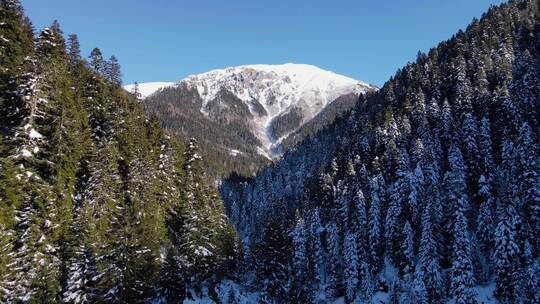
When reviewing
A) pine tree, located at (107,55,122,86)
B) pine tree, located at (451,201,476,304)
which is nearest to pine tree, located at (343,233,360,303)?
pine tree, located at (451,201,476,304)

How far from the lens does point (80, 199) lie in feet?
147

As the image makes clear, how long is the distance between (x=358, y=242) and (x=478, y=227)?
2091cm

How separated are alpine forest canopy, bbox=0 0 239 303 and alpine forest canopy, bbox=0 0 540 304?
7.3 inches

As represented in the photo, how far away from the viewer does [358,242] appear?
3110 inches

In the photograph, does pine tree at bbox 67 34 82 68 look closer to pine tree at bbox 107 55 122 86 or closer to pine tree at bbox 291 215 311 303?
pine tree at bbox 107 55 122 86

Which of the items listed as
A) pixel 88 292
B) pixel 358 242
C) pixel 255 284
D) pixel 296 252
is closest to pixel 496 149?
pixel 358 242

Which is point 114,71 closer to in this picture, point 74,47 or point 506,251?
point 74,47

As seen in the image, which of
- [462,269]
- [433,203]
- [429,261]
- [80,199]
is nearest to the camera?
[80,199]

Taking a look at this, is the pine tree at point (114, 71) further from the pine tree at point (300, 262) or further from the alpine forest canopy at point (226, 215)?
the pine tree at point (300, 262)

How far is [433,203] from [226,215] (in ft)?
115

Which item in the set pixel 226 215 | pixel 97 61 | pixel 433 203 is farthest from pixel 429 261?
pixel 97 61

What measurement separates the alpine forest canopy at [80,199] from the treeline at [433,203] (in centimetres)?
1466

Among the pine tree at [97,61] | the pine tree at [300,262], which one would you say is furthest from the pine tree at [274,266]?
the pine tree at [97,61]

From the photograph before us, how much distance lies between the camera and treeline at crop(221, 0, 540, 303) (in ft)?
197
